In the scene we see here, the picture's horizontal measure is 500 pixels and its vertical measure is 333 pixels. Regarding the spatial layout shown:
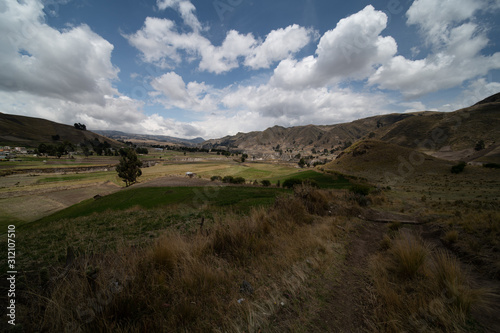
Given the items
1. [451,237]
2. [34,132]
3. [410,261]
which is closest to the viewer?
[410,261]

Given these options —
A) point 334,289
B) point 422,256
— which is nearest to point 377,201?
point 422,256

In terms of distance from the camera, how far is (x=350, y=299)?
317cm

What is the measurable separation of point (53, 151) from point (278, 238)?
441 ft

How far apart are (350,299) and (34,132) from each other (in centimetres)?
22197

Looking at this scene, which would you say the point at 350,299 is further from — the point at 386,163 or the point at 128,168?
the point at 386,163

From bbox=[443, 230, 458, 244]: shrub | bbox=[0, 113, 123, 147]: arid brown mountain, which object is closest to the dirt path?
bbox=[443, 230, 458, 244]: shrub

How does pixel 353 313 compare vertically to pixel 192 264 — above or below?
below

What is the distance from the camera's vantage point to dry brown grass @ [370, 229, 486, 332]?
237cm

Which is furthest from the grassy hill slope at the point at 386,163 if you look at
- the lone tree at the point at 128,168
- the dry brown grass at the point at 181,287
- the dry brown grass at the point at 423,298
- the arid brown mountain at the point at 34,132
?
the arid brown mountain at the point at 34,132

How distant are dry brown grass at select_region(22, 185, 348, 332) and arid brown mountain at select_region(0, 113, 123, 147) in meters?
169

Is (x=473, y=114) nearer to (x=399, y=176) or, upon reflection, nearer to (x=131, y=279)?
(x=399, y=176)

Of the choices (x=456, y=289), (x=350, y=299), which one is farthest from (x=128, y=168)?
(x=456, y=289)

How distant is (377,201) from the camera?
15.1m

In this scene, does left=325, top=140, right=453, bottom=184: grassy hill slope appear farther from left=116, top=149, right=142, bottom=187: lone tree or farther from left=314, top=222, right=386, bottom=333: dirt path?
left=116, top=149, right=142, bottom=187: lone tree
